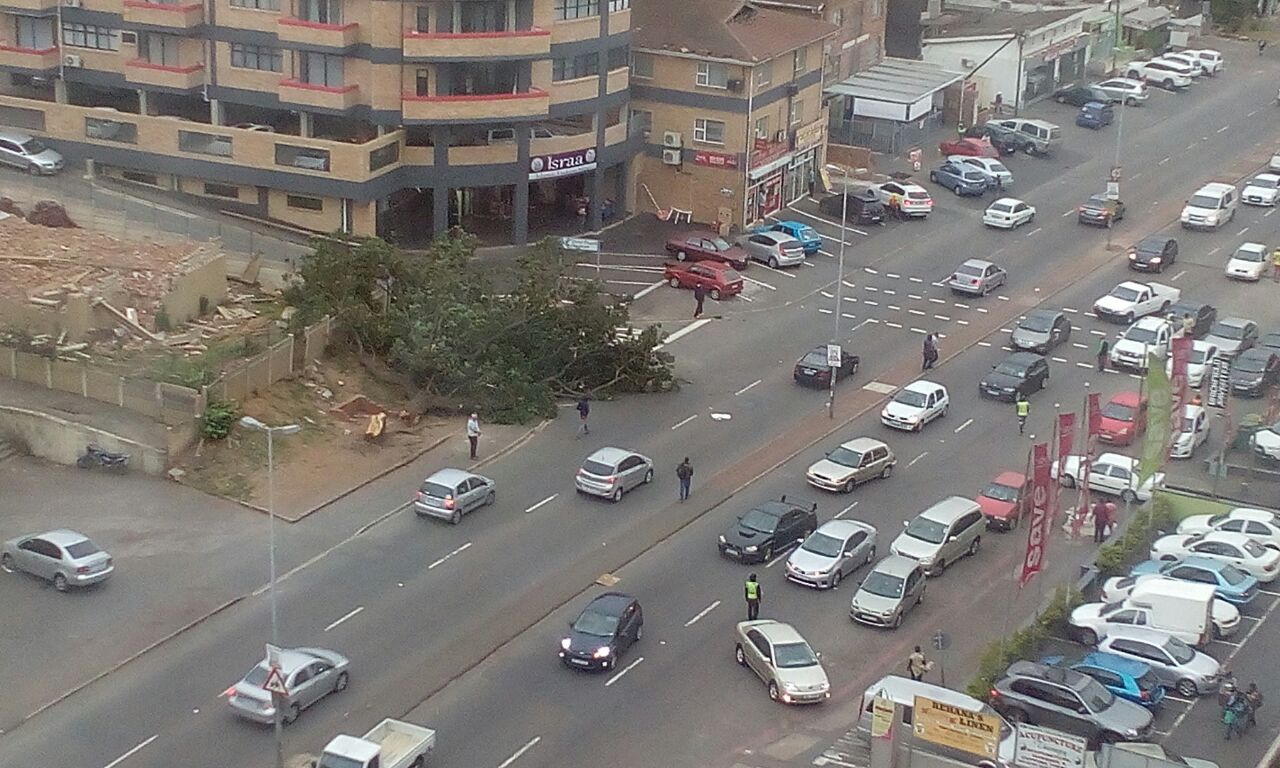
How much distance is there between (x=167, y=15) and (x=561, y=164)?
15847 millimetres

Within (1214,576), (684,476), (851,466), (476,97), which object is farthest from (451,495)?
(476,97)

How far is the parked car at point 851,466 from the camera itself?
57250 millimetres

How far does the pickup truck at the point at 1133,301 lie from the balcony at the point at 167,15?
3533 centimetres

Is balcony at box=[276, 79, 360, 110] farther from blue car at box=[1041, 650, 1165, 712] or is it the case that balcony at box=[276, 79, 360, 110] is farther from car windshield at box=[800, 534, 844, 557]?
blue car at box=[1041, 650, 1165, 712]

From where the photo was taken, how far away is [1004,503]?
2188 inches

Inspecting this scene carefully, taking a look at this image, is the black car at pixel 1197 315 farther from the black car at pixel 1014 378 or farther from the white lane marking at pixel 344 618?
the white lane marking at pixel 344 618

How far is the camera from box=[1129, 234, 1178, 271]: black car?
8012 cm

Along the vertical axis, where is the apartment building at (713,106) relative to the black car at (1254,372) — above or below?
above

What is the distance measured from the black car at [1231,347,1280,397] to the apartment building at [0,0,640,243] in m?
26.6

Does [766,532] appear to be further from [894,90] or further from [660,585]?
[894,90]

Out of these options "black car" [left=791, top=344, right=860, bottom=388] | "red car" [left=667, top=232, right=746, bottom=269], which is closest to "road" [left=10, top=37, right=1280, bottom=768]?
"black car" [left=791, top=344, right=860, bottom=388]

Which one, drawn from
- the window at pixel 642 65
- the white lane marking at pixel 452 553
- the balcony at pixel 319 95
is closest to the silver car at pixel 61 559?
the white lane marking at pixel 452 553

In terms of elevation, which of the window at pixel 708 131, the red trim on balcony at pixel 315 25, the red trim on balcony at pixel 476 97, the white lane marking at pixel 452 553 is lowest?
the white lane marking at pixel 452 553

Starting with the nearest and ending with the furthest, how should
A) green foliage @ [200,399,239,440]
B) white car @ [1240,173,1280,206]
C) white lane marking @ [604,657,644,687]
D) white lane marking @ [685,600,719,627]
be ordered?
white lane marking @ [604,657,644,687] → white lane marking @ [685,600,719,627] → green foliage @ [200,399,239,440] → white car @ [1240,173,1280,206]
